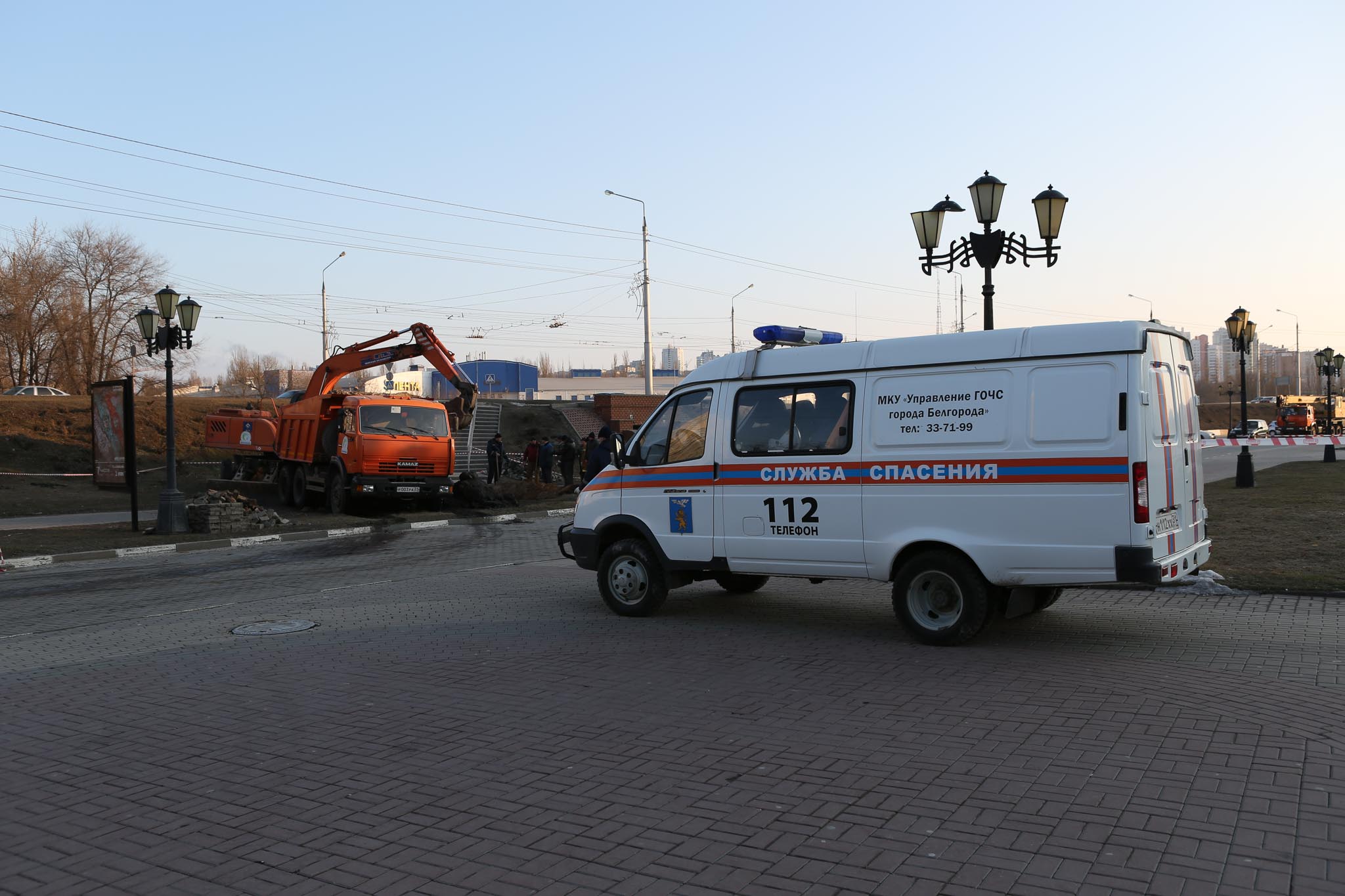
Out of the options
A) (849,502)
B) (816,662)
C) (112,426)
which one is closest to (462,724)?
(816,662)

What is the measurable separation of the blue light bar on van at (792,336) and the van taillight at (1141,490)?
282cm

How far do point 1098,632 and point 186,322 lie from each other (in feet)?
60.7

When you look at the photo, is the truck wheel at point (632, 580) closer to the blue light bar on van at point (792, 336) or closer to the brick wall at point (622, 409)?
the blue light bar on van at point (792, 336)

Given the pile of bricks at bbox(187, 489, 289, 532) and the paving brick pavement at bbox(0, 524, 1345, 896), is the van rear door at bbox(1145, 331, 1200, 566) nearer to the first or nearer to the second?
the paving brick pavement at bbox(0, 524, 1345, 896)

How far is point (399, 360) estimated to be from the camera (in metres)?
27.9

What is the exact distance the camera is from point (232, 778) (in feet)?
18.3

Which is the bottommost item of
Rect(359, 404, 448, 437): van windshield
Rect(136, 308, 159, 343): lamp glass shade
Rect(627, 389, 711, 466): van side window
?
Rect(627, 389, 711, 466): van side window

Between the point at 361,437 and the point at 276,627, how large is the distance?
14534 millimetres

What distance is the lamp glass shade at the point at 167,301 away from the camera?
20.4 m

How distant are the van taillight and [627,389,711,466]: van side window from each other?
373cm

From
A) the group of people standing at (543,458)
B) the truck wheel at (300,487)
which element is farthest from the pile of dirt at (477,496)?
the truck wheel at (300,487)

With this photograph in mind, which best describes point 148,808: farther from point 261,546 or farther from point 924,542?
point 261,546

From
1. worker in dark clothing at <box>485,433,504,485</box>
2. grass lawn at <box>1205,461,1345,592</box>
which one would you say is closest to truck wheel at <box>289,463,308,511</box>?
worker in dark clothing at <box>485,433,504,485</box>

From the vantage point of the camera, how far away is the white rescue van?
7.68 metres
